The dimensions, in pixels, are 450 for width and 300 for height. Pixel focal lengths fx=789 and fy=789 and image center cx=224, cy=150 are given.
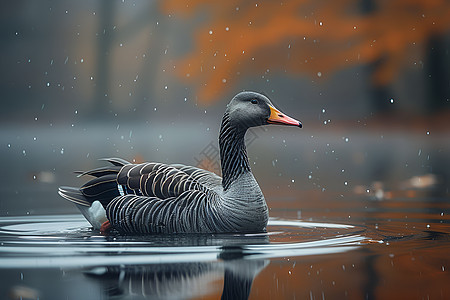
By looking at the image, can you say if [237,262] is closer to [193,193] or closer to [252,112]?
[193,193]

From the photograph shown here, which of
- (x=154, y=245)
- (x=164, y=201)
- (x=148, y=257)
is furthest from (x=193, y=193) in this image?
(x=148, y=257)

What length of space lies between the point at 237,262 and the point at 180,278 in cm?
79

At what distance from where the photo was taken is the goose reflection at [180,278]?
16.3 feet

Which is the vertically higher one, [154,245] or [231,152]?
[231,152]

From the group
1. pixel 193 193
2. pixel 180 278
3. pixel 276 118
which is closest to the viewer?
pixel 180 278

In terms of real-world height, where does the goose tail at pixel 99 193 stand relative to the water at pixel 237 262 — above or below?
above

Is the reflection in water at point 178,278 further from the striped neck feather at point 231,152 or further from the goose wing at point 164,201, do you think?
the striped neck feather at point 231,152

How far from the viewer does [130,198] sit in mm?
8250

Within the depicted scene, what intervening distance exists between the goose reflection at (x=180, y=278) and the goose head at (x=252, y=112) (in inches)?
87.6

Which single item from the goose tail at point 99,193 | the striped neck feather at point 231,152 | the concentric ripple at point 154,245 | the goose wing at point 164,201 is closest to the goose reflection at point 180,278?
the concentric ripple at point 154,245

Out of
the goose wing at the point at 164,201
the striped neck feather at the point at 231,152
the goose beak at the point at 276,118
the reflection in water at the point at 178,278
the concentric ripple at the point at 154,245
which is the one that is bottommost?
the reflection in water at the point at 178,278

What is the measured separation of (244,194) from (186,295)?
305cm

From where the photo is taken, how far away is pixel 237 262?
6078 mm

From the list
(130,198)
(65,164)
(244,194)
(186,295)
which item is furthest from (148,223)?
(65,164)
